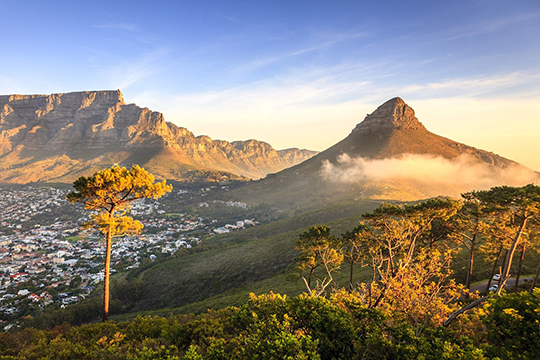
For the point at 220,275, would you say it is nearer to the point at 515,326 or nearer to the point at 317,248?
the point at 317,248

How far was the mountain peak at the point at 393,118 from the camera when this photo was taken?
160875mm

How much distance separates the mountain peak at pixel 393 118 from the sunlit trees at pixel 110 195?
6866 inches

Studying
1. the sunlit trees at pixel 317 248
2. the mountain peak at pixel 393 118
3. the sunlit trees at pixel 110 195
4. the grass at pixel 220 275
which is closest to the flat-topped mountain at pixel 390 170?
the mountain peak at pixel 393 118

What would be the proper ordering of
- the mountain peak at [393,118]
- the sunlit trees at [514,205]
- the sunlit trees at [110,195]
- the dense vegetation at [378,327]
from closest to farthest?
the dense vegetation at [378,327], the sunlit trees at [514,205], the sunlit trees at [110,195], the mountain peak at [393,118]

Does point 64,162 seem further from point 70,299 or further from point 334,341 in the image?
point 334,341

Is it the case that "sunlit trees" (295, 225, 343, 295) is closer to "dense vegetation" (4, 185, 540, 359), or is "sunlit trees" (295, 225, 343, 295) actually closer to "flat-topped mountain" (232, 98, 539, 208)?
"dense vegetation" (4, 185, 540, 359)

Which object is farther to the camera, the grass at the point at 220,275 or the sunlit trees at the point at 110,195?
the grass at the point at 220,275

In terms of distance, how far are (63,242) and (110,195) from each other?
284 ft

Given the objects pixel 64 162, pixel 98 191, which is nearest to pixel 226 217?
pixel 98 191

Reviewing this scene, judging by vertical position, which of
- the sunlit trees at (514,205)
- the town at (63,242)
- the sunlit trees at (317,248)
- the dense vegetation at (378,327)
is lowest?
the town at (63,242)

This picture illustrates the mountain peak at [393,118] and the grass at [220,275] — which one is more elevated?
the mountain peak at [393,118]

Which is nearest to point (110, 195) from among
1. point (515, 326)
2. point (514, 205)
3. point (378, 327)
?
point (378, 327)

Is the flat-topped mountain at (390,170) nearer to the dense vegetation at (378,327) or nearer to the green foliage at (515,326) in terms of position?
the dense vegetation at (378,327)

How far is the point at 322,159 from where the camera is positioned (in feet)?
559
